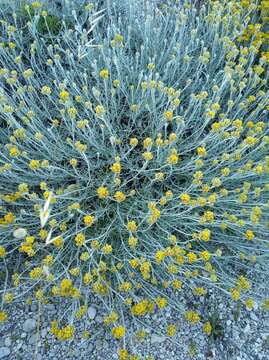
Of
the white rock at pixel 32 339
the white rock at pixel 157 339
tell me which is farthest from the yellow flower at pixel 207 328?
the white rock at pixel 32 339

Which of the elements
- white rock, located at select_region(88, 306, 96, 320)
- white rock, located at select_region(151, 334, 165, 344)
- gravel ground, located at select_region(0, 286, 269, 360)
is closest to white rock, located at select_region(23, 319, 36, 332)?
gravel ground, located at select_region(0, 286, 269, 360)

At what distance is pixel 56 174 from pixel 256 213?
1.24 m

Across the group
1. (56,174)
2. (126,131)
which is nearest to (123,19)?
(126,131)

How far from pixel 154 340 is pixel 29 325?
712 mm

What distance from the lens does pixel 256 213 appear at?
2.04 meters

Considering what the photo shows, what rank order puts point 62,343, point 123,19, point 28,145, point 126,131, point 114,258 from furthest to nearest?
point 123,19 < point 126,131 < point 28,145 < point 114,258 < point 62,343

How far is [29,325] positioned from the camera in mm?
2203

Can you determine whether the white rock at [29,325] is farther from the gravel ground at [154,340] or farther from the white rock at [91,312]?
the white rock at [91,312]

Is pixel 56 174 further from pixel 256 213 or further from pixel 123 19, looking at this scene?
pixel 123 19

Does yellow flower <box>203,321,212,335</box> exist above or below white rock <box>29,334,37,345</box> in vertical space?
below

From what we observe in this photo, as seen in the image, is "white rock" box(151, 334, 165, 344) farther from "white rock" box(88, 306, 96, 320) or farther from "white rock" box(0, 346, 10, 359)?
"white rock" box(0, 346, 10, 359)

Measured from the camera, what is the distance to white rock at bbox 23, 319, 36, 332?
2191mm

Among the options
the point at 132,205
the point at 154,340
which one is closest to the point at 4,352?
the point at 154,340

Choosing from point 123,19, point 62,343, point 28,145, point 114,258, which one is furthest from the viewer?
point 123,19
